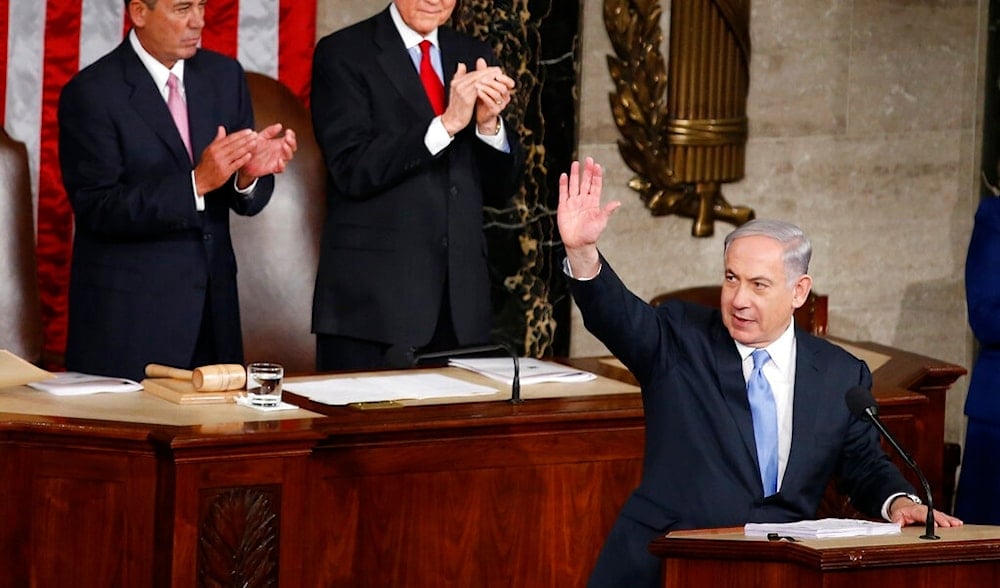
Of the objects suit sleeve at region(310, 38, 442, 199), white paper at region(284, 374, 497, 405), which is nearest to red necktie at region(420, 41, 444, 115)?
suit sleeve at region(310, 38, 442, 199)

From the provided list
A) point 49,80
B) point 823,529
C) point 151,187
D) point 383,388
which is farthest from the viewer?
point 49,80

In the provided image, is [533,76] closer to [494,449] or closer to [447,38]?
[447,38]

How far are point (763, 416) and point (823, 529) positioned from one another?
0.50 metres

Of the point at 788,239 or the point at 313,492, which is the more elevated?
the point at 788,239

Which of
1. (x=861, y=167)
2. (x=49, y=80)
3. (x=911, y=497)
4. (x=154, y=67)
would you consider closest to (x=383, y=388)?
(x=154, y=67)

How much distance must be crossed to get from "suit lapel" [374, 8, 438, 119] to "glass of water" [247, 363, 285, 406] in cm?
123

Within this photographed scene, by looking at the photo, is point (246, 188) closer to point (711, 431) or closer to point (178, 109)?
point (178, 109)

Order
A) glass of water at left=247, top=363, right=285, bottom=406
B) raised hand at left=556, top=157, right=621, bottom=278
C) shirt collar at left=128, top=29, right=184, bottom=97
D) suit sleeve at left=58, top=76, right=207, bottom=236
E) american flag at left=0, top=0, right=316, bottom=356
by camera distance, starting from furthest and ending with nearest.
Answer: american flag at left=0, top=0, right=316, bottom=356 < shirt collar at left=128, top=29, right=184, bottom=97 < suit sleeve at left=58, top=76, right=207, bottom=236 < glass of water at left=247, top=363, right=285, bottom=406 < raised hand at left=556, top=157, right=621, bottom=278

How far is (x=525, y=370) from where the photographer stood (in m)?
4.93

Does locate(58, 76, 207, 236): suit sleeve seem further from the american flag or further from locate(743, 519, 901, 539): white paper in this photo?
locate(743, 519, 901, 539): white paper

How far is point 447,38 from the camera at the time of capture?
5324 mm

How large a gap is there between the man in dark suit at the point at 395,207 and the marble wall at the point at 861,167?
5.28 ft

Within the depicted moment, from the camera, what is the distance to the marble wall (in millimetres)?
6941

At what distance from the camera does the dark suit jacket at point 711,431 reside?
370 cm
